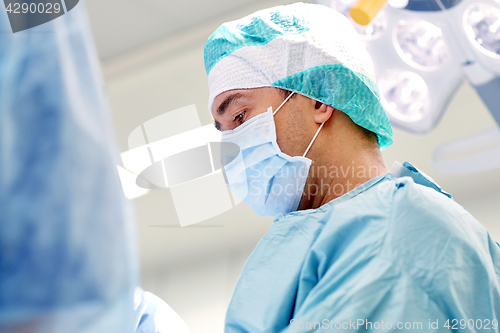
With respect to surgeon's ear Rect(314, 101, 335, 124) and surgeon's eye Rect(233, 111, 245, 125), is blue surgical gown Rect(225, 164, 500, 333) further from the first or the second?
surgeon's eye Rect(233, 111, 245, 125)

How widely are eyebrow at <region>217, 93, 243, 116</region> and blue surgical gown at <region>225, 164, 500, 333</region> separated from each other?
1.43ft

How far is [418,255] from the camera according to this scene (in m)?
0.70

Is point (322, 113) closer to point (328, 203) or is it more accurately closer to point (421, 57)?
point (328, 203)

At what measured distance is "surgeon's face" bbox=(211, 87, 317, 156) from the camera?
3.46ft

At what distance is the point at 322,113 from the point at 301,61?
0.51 feet

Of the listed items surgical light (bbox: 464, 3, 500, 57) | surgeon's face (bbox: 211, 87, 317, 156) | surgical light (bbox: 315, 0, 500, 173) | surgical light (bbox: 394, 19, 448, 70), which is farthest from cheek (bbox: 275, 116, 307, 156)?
surgical light (bbox: 464, 3, 500, 57)

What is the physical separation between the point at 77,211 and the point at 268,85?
0.74m

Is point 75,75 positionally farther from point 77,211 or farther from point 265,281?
point 265,281

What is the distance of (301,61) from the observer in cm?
106

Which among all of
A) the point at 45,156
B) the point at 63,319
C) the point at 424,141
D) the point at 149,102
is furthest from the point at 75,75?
the point at 424,141

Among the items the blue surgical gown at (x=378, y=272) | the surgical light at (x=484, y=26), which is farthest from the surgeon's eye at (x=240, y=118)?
the surgical light at (x=484, y=26)

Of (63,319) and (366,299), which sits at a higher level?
(63,319)

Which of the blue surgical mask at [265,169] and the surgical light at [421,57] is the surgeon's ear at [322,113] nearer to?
the blue surgical mask at [265,169]

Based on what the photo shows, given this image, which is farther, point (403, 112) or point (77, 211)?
point (403, 112)
